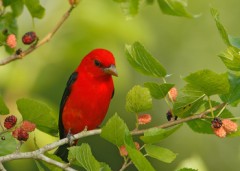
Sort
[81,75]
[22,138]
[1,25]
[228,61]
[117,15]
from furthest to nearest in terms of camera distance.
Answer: [81,75] < [117,15] < [1,25] < [22,138] < [228,61]

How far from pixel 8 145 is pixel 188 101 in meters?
1.14

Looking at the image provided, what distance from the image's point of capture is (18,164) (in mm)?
5680

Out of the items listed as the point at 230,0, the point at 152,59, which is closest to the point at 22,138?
the point at 152,59

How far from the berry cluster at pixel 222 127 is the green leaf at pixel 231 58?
32 cm

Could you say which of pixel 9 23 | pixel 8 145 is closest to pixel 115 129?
pixel 8 145

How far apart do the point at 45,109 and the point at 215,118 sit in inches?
41.0

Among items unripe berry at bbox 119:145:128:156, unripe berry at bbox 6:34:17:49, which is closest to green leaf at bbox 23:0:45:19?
unripe berry at bbox 6:34:17:49

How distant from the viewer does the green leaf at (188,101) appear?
3557mm

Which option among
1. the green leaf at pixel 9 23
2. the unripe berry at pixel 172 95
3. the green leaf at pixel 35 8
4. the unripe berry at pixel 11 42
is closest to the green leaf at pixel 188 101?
the unripe berry at pixel 172 95

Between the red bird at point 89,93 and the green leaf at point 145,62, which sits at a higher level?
the green leaf at point 145,62

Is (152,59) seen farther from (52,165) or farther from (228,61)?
(52,165)

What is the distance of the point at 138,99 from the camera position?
367 centimetres

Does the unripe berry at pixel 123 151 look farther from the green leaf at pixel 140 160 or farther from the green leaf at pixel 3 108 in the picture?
the green leaf at pixel 3 108

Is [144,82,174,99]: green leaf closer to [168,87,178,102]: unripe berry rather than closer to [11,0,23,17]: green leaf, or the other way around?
[168,87,178,102]: unripe berry
